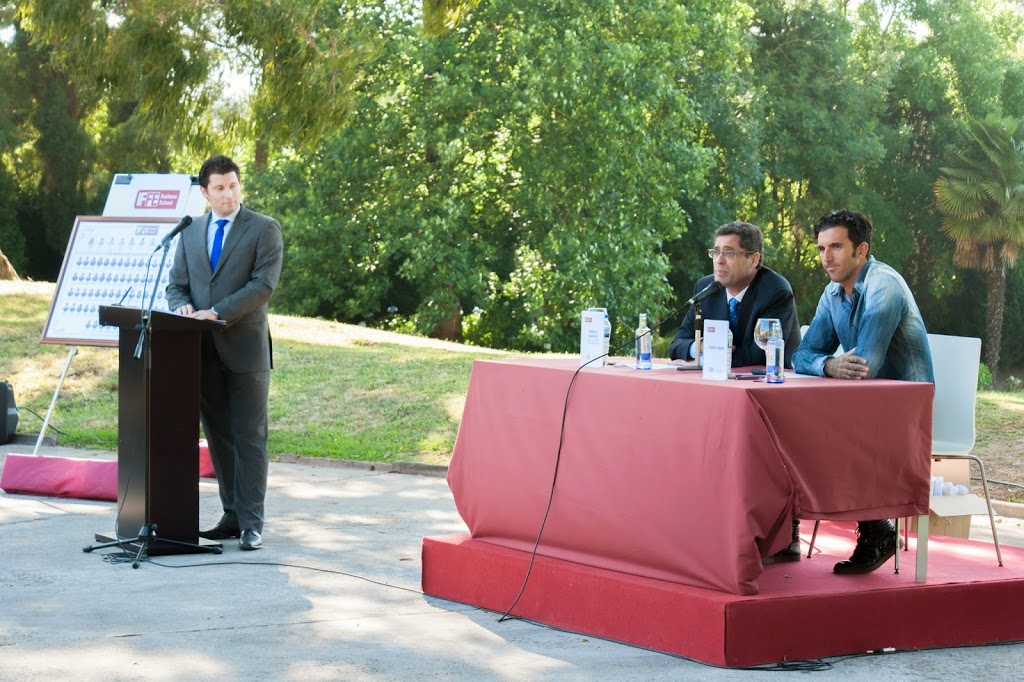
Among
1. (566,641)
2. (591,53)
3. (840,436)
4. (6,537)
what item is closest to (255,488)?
(6,537)

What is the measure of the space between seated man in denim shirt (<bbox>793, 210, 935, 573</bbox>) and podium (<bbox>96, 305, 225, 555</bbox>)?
2.90 metres

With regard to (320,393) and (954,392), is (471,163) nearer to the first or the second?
(320,393)

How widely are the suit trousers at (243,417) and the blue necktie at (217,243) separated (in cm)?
38

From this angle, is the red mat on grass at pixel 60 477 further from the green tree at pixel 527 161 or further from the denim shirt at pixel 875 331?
the green tree at pixel 527 161

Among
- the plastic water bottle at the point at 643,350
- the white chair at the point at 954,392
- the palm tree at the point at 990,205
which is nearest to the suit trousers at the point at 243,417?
the plastic water bottle at the point at 643,350

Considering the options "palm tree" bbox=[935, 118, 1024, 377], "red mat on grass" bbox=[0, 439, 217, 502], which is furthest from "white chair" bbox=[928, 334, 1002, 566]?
"palm tree" bbox=[935, 118, 1024, 377]

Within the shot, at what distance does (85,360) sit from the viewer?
13297 millimetres

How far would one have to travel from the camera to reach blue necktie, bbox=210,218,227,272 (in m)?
6.61

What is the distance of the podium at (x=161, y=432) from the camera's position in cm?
611

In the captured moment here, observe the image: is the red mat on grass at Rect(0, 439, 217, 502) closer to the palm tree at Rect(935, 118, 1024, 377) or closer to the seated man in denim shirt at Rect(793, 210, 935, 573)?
the seated man in denim shirt at Rect(793, 210, 935, 573)

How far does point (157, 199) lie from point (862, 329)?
5.76m

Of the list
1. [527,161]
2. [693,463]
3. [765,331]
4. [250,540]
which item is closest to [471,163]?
[527,161]

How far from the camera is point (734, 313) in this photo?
5.55 metres

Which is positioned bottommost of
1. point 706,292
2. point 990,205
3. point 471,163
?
point 706,292
